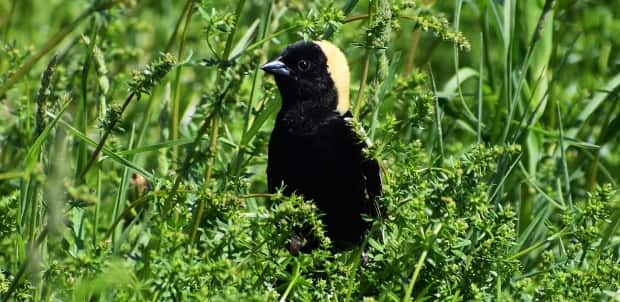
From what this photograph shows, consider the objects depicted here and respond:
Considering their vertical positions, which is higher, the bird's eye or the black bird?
the bird's eye

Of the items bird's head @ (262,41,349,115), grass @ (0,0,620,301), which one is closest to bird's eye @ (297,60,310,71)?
bird's head @ (262,41,349,115)

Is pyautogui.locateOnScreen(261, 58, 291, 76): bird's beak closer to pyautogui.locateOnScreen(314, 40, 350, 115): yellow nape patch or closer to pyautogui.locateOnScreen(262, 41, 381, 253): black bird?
pyautogui.locateOnScreen(262, 41, 381, 253): black bird

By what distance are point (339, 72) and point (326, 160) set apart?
35 cm

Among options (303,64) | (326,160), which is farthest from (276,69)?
(326,160)

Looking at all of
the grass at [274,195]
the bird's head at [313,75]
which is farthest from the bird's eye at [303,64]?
the grass at [274,195]

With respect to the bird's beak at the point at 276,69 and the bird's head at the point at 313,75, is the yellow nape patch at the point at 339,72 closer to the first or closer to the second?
the bird's head at the point at 313,75

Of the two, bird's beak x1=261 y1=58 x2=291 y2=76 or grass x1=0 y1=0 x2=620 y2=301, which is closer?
grass x1=0 y1=0 x2=620 y2=301

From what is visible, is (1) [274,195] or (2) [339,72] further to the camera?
(2) [339,72]

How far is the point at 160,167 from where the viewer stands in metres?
3.47

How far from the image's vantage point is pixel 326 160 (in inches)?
130

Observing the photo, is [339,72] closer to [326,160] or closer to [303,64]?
[303,64]

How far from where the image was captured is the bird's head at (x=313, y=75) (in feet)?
11.5

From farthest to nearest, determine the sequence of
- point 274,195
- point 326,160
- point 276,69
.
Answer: point 276,69 → point 326,160 → point 274,195

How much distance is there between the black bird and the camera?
10.9 feet
